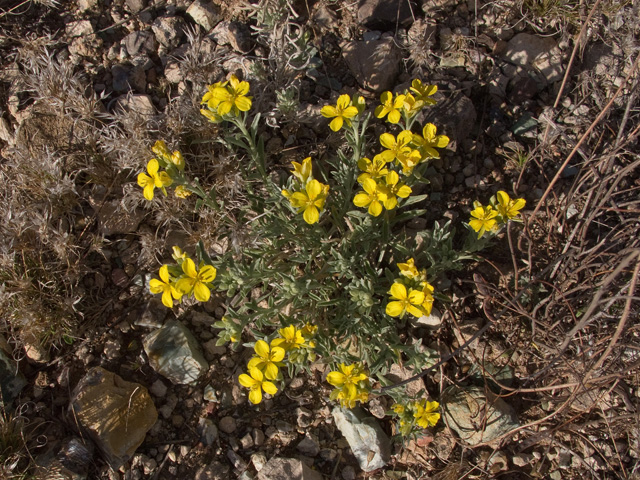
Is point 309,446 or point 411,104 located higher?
point 411,104

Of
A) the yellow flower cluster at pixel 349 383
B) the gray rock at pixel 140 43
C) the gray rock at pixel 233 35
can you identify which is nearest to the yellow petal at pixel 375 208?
the yellow flower cluster at pixel 349 383

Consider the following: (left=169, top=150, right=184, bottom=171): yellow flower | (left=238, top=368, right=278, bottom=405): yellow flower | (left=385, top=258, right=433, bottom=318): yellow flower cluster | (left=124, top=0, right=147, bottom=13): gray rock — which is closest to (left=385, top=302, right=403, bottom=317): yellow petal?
(left=385, top=258, right=433, bottom=318): yellow flower cluster

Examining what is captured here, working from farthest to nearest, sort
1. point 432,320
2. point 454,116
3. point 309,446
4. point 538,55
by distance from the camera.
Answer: point 538,55
point 454,116
point 432,320
point 309,446

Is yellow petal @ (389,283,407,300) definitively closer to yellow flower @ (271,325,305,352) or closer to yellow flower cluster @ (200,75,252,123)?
yellow flower @ (271,325,305,352)

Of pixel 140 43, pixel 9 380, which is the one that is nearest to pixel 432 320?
pixel 9 380

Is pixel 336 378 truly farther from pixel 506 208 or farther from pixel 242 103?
pixel 242 103

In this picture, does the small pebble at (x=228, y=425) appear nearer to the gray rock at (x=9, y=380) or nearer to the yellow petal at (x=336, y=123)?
the gray rock at (x=9, y=380)
